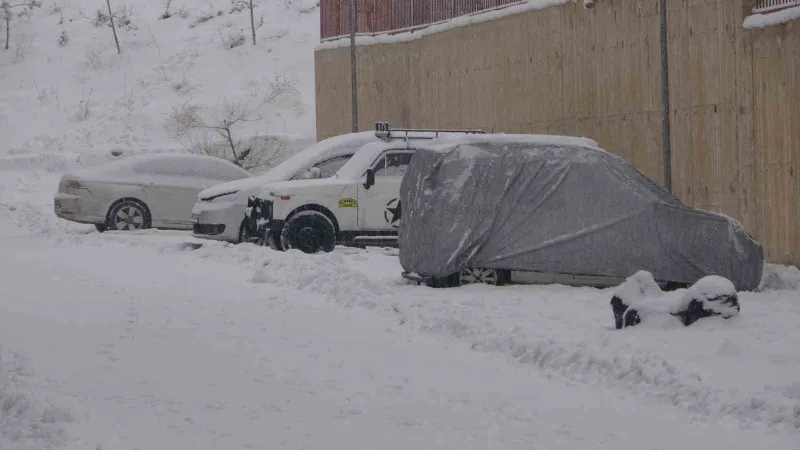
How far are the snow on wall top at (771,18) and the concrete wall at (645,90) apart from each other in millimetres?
127

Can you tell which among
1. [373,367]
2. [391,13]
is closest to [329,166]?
[373,367]

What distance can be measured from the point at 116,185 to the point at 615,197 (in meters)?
12.4

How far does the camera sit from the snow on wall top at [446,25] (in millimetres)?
24656

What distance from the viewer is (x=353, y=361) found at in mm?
9375

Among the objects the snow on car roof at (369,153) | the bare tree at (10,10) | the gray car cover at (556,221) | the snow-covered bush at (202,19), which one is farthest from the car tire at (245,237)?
the bare tree at (10,10)

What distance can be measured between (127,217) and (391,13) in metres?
9.42

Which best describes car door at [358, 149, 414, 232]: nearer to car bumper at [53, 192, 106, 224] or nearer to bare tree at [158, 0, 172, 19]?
car bumper at [53, 192, 106, 224]

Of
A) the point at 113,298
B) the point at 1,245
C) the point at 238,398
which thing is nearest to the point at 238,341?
the point at 238,398

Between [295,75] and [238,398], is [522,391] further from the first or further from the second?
[295,75]

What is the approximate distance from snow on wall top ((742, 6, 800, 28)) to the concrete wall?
0.13m

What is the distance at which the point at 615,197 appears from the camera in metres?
14.1

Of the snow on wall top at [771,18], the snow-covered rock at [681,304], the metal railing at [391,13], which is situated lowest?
the snow-covered rock at [681,304]

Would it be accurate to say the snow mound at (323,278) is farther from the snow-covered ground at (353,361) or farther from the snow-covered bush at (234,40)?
the snow-covered bush at (234,40)

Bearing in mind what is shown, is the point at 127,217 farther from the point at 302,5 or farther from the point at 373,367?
the point at 302,5
